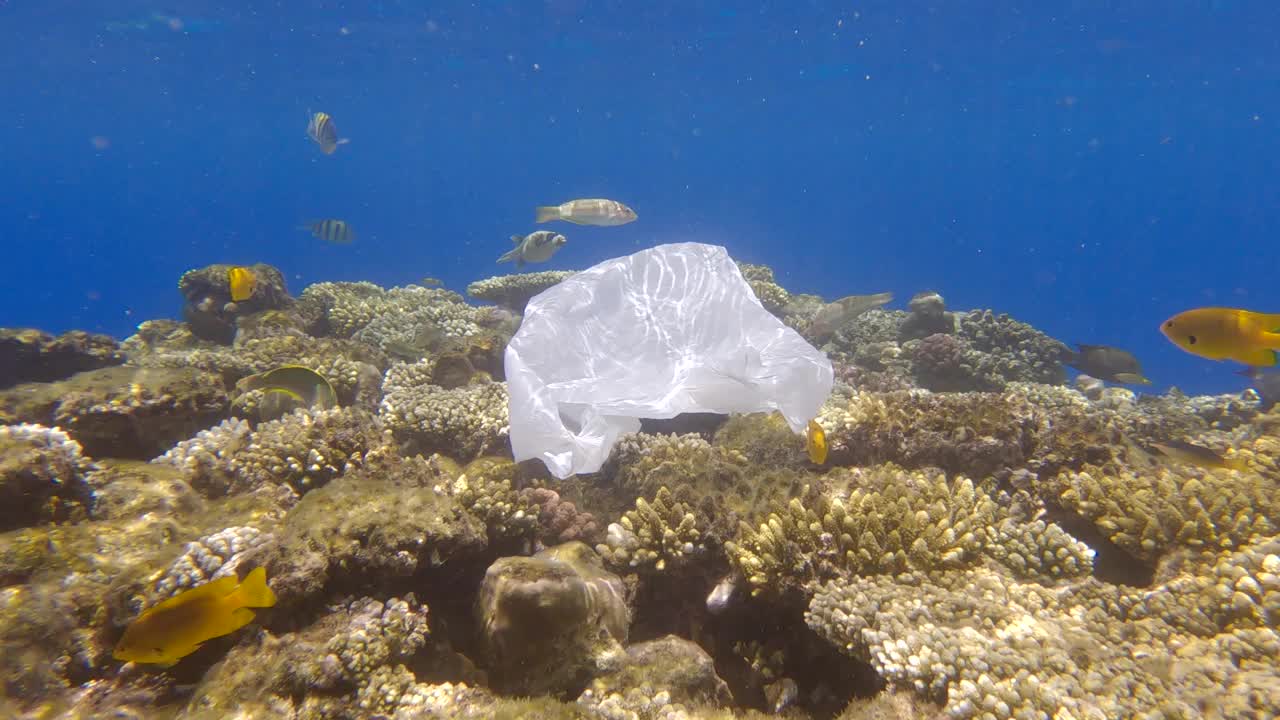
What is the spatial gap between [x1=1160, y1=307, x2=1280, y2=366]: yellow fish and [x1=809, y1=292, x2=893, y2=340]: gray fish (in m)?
5.98

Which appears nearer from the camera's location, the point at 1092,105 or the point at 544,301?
the point at 544,301

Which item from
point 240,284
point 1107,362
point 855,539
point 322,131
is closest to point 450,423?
point 240,284

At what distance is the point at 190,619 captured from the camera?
88.2 inches

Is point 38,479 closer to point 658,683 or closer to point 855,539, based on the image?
point 658,683

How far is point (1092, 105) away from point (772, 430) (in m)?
57.0

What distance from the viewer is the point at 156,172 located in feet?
326

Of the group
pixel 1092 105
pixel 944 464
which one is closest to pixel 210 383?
pixel 944 464

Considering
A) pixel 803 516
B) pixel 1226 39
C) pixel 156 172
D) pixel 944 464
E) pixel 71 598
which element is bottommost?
pixel 71 598

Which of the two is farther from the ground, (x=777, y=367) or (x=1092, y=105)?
(x=1092, y=105)

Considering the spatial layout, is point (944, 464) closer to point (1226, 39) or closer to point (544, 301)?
point (544, 301)

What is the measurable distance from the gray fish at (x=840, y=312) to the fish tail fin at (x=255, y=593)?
29.8 feet

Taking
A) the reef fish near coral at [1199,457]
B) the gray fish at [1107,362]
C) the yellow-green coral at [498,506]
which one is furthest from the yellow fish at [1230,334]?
the gray fish at [1107,362]

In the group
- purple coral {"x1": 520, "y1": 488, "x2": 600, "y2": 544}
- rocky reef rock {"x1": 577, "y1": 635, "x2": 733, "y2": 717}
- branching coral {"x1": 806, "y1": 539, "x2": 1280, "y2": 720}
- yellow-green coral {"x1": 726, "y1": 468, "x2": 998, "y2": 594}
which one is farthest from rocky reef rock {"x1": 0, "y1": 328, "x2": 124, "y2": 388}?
branching coral {"x1": 806, "y1": 539, "x2": 1280, "y2": 720}

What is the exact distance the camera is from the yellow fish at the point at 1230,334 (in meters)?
3.40
